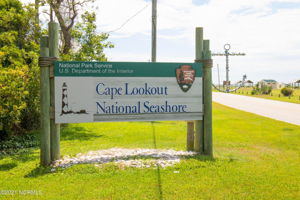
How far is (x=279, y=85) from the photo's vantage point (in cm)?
8956

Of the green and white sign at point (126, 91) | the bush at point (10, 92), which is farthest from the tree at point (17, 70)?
the green and white sign at point (126, 91)

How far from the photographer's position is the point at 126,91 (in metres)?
7.16

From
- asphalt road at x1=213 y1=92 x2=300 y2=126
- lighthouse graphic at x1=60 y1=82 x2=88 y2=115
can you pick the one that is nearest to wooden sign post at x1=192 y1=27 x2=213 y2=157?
lighthouse graphic at x1=60 y1=82 x2=88 y2=115

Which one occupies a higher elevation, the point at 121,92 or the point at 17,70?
the point at 17,70

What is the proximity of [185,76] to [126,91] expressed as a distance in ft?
5.12

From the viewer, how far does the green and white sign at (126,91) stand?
683 cm

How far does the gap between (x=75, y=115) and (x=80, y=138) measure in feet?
14.1

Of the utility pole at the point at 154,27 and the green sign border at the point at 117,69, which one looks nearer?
the green sign border at the point at 117,69

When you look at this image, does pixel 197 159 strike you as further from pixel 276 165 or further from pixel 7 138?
pixel 7 138

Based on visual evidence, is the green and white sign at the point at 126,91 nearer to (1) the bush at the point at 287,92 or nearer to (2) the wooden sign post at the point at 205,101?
(2) the wooden sign post at the point at 205,101

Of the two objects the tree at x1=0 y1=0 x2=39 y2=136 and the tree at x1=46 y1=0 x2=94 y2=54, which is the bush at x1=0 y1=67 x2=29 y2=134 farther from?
the tree at x1=46 y1=0 x2=94 y2=54

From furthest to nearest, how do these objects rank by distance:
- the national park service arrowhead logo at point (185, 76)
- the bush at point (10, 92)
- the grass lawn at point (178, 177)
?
the bush at point (10, 92) → the national park service arrowhead logo at point (185, 76) → the grass lawn at point (178, 177)

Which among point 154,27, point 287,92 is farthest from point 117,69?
point 287,92

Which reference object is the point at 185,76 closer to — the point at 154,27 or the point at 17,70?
the point at 17,70
